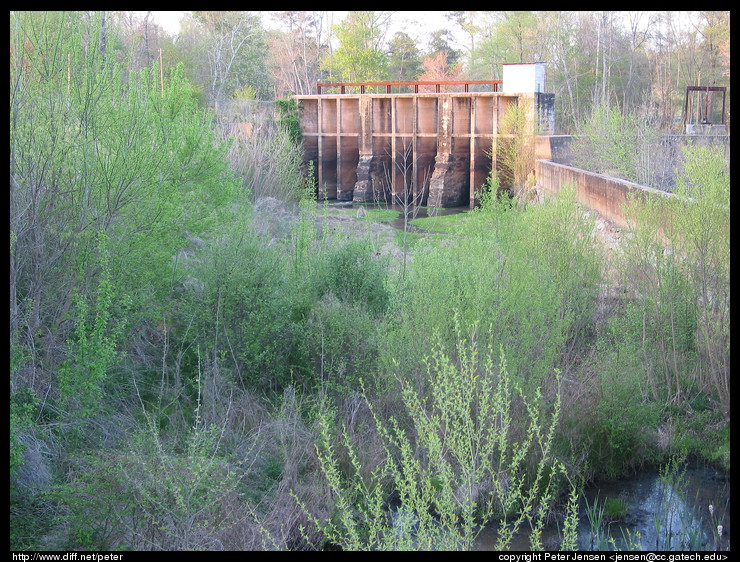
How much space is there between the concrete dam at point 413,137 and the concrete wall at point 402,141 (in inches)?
1.4

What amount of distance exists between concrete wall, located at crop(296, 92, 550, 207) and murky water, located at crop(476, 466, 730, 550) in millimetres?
18783

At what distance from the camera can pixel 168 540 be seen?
491 cm

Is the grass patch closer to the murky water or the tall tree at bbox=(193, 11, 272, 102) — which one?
the murky water

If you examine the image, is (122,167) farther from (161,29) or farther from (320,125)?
(161,29)

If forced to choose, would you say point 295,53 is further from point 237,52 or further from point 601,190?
point 601,190

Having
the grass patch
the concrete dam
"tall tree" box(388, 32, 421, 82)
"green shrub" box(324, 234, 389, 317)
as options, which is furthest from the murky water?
"tall tree" box(388, 32, 421, 82)

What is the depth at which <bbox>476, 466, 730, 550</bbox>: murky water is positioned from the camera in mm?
5320

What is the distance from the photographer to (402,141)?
88.1 feet

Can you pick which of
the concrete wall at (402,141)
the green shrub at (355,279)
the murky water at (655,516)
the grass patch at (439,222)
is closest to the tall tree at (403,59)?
the concrete wall at (402,141)

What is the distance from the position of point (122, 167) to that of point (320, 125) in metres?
22.1

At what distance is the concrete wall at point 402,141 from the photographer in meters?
25.7

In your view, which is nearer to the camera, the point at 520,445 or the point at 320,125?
the point at 520,445
